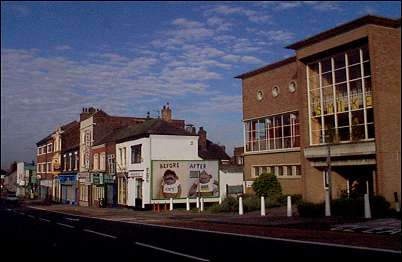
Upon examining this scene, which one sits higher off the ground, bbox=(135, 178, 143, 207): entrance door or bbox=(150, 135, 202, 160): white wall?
bbox=(150, 135, 202, 160): white wall

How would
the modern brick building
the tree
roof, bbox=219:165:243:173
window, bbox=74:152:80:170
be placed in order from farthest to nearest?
window, bbox=74:152:80:170 → roof, bbox=219:165:243:173 → the tree → the modern brick building

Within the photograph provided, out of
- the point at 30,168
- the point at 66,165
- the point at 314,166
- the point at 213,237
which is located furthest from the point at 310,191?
the point at 30,168

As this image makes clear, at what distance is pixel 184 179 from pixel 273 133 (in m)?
10.5

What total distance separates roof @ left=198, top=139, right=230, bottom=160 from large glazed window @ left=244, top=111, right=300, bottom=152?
12.9 m

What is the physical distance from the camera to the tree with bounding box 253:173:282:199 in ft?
110

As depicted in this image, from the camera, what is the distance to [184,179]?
141ft

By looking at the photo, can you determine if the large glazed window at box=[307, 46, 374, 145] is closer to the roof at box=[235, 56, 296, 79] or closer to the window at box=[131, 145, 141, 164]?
the roof at box=[235, 56, 296, 79]

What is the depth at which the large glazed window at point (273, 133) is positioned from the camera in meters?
34.3

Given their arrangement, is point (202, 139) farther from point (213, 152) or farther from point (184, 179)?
A: point (184, 179)

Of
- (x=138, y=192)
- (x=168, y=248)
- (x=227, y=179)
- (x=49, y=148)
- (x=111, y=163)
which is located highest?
(x=49, y=148)

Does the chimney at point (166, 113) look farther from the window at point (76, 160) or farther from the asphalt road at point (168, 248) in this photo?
the asphalt road at point (168, 248)

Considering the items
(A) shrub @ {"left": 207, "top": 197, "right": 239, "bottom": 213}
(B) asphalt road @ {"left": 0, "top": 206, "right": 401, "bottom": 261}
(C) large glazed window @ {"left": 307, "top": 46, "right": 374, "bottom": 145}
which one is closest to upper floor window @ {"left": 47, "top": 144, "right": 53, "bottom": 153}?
(A) shrub @ {"left": 207, "top": 197, "right": 239, "bottom": 213}

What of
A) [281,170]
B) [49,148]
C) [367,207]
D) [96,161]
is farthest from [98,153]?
[367,207]

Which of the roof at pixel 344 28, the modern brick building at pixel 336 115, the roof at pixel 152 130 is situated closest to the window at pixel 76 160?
the roof at pixel 152 130
